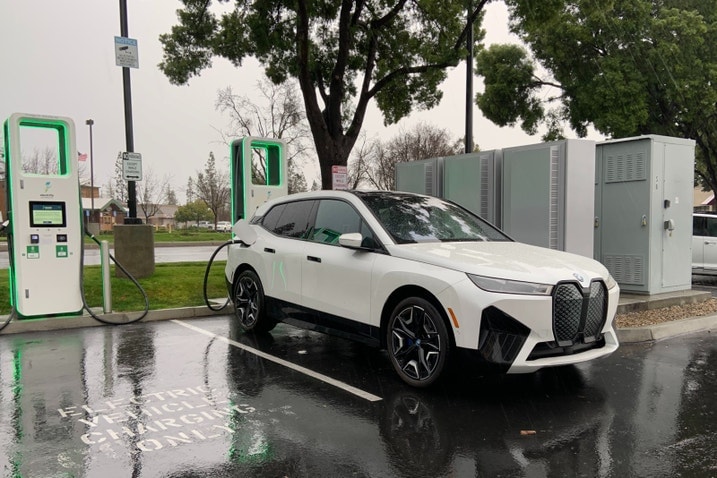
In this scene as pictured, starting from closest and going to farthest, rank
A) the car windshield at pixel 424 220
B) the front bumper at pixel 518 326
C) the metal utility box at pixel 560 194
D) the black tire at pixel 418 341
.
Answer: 1. the front bumper at pixel 518 326
2. the black tire at pixel 418 341
3. the car windshield at pixel 424 220
4. the metal utility box at pixel 560 194

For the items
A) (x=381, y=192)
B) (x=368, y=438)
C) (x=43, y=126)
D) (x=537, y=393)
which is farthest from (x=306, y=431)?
(x=43, y=126)

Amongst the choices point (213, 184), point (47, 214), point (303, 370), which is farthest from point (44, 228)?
point (213, 184)

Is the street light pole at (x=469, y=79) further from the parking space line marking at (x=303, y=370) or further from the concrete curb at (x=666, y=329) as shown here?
the parking space line marking at (x=303, y=370)

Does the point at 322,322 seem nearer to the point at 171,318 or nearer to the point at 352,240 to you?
the point at 352,240

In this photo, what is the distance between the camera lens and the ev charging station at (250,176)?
32.1 feet

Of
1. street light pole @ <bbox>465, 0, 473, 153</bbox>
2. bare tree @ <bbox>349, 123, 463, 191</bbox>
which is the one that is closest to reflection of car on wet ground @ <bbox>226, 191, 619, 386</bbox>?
street light pole @ <bbox>465, 0, 473, 153</bbox>

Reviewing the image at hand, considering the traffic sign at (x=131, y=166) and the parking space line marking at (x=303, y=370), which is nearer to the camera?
the parking space line marking at (x=303, y=370)

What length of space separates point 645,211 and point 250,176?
6.67 m

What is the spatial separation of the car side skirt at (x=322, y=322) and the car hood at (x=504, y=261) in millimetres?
835

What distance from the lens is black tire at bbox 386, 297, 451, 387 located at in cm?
464

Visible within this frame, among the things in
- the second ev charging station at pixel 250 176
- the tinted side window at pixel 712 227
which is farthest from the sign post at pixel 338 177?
the tinted side window at pixel 712 227

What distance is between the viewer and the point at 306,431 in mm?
4027

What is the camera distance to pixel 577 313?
182 inches

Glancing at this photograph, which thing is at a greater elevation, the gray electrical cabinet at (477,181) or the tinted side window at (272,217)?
the gray electrical cabinet at (477,181)
